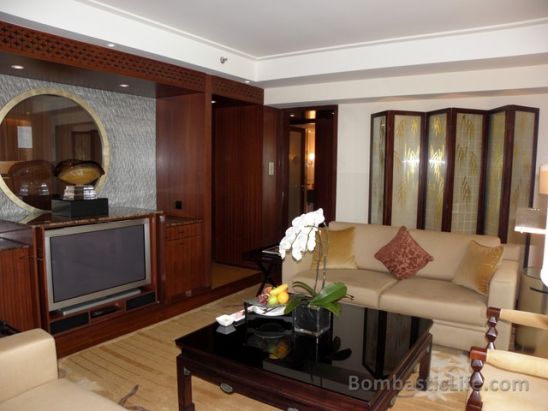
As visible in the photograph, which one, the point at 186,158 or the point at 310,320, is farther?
the point at 186,158

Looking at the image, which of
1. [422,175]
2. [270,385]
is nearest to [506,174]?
[422,175]

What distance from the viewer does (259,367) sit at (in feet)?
6.55

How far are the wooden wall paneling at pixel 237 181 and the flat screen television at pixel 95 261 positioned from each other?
186 cm

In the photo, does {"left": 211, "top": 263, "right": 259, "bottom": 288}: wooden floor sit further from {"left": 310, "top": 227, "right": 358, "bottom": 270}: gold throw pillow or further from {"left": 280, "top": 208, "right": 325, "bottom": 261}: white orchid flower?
{"left": 280, "top": 208, "right": 325, "bottom": 261}: white orchid flower

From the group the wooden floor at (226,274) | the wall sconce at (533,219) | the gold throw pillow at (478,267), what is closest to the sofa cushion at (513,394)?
the gold throw pillow at (478,267)

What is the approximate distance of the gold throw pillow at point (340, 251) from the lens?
3.96 meters

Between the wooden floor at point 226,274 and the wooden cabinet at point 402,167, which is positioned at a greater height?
the wooden cabinet at point 402,167

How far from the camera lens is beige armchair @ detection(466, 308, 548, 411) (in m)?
1.68

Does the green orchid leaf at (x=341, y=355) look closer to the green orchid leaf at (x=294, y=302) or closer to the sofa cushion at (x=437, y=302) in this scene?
the green orchid leaf at (x=294, y=302)

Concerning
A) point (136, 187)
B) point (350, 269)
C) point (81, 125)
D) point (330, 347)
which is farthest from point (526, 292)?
point (81, 125)

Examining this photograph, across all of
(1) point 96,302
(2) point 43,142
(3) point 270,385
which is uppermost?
(2) point 43,142

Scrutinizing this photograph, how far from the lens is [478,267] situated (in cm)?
325

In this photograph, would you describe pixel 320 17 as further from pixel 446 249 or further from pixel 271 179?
pixel 271 179

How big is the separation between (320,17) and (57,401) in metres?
3.08
